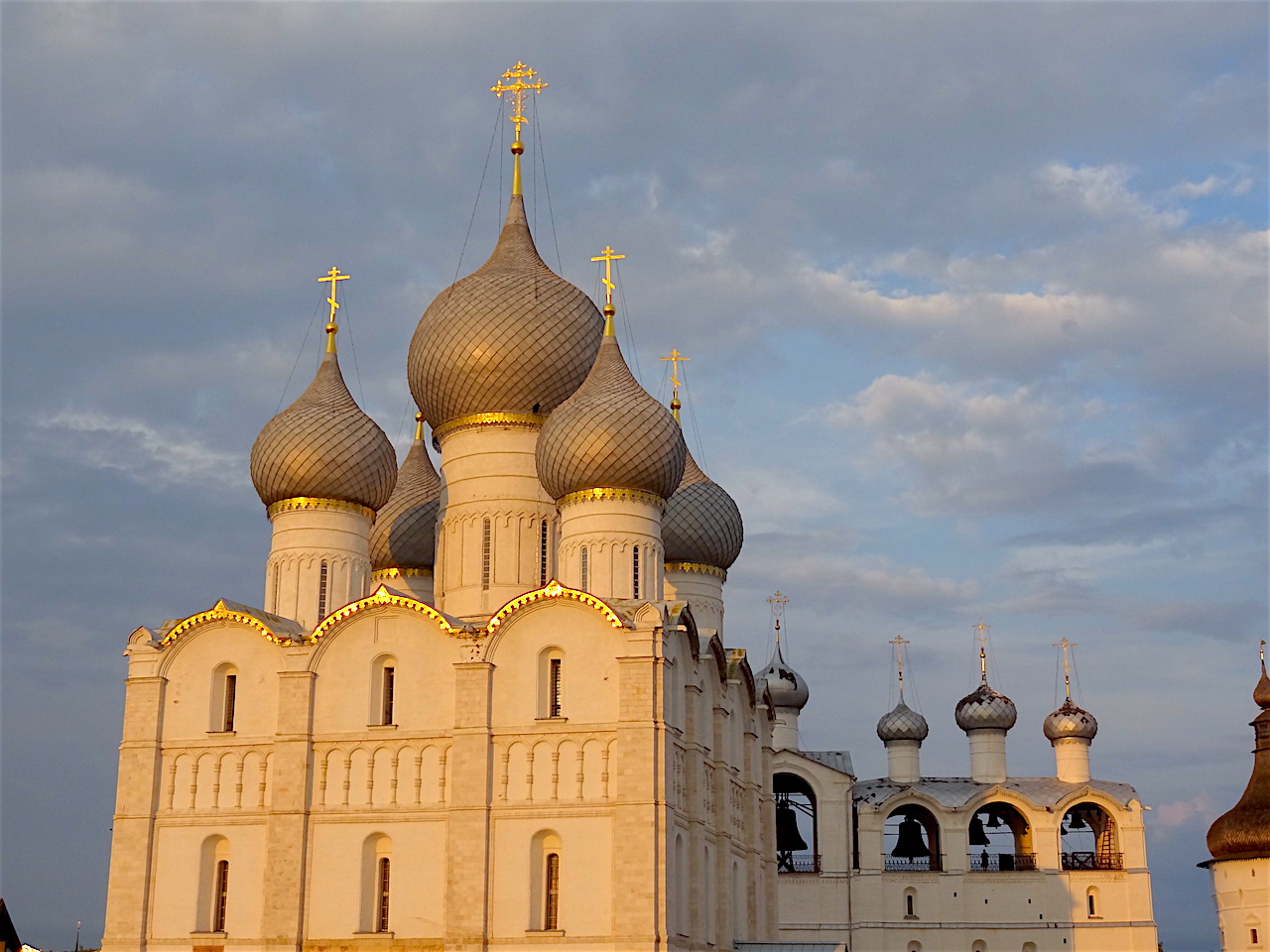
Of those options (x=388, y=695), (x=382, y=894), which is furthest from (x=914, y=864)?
(x=388, y=695)

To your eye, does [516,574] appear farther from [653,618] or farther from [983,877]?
[983,877]

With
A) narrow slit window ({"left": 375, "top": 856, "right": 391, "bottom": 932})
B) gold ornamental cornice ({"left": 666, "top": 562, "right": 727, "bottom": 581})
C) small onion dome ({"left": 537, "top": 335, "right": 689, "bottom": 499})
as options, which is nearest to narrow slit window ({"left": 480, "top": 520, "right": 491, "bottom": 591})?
small onion dome ({"left": 537, "top": 335, "right": 689, "bottom": 499})

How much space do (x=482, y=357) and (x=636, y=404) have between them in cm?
342

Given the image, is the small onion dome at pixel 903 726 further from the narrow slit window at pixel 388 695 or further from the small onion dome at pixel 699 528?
the narrow slit window at pixel 388 695

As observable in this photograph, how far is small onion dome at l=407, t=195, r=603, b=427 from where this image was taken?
30.3 meters

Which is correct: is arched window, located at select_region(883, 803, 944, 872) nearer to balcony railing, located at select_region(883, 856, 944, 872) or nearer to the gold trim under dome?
balcony railing, located at select_region(883, 856, 944, 872)

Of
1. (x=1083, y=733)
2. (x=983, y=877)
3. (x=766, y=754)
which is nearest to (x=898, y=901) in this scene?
(x=983, y=877)

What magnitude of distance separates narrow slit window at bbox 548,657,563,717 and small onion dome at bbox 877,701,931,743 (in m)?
22.6

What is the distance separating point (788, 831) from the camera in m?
45.7

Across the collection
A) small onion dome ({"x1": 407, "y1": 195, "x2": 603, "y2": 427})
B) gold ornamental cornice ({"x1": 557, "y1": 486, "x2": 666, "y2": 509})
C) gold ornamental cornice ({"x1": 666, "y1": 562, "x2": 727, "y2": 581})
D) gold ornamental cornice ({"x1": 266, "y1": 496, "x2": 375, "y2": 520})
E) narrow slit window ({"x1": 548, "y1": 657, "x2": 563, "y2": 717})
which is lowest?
narrow slit window ({"x1": 548, "y1": 657, "x2": 563, "y2": 717})

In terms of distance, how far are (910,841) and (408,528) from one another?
2139 centimetres

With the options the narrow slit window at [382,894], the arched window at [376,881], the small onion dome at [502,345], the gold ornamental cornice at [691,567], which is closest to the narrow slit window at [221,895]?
the arched window at [376,881]

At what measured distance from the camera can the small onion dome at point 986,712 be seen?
46250mm

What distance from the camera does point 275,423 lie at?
30406mm
